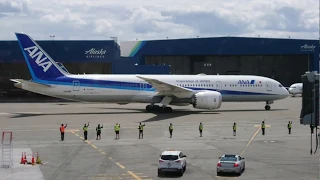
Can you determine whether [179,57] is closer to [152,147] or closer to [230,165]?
[152,147]

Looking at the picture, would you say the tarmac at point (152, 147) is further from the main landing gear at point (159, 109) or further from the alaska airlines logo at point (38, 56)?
the alaska airlines logo at point (38, 56)

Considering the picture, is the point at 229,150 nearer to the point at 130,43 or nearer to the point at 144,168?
the point at 144,168

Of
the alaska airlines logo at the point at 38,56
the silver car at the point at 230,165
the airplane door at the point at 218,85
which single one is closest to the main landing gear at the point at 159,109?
the airplane door at the point at 218,85

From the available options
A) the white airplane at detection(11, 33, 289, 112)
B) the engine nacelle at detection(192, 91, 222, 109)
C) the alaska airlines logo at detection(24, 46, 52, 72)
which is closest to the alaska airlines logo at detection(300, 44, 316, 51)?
the white airplane at detection(11, 33, 289, 112)

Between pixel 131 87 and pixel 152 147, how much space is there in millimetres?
23105

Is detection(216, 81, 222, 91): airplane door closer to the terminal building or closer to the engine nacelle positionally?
the engine nacelle

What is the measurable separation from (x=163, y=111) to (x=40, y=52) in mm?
14069

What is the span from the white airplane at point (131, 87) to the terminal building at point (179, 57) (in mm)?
26822

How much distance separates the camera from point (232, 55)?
96625 mm

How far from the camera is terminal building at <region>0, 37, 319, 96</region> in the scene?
79.0 m

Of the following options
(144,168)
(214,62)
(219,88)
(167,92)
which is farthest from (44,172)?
(214,62)

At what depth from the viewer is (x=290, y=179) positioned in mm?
19406

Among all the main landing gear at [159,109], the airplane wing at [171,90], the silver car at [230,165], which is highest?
the airplane wing at [171,90]

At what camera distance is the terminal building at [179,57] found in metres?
79.0
